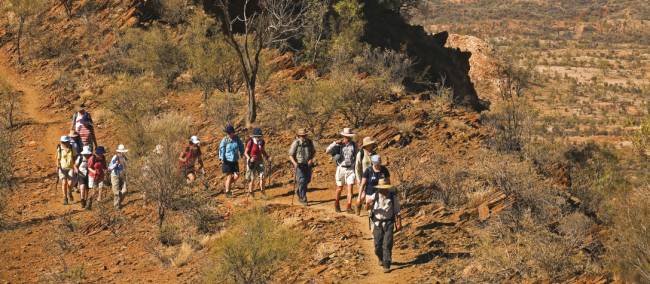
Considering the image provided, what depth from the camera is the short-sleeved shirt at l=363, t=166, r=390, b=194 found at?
9.83m

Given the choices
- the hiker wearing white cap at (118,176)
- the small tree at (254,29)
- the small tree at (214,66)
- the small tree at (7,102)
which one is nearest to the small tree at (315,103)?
the small tree at (254,29)

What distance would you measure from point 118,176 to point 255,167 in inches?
109

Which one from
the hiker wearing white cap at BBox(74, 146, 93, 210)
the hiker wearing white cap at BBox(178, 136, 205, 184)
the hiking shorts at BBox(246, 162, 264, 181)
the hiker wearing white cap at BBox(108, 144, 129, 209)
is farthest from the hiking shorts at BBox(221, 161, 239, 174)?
the hiker wearing white cap at BBox(74, 146, 93, 210)

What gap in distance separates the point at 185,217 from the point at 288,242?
4.32 metres

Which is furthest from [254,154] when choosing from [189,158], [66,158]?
[66,158]

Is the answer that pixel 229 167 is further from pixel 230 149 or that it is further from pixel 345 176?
pixel 345 176

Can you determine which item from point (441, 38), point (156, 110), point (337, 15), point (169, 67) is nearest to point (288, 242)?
point (156, 110)

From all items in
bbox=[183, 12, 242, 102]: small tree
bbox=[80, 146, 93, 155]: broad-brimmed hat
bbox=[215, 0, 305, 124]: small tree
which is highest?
bbox=[215, 0, 305, 124]: small tree

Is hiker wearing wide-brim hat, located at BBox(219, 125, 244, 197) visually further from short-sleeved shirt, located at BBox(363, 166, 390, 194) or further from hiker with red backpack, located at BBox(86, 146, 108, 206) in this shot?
short-sleeved shirt, located at BBox(363, 166, 390, 194)

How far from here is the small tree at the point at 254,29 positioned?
19.0 meters

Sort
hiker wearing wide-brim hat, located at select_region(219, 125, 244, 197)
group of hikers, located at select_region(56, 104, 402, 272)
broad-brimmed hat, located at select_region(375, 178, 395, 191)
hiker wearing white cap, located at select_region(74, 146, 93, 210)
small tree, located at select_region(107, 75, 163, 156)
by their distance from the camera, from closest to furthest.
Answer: broad-brimmed hat, located at select_region(375, 178, 395, 191) → group of hikers, located at select_region(56, 104, 402, 272) → hiker wearing wide-brim hat, located at select_region(219, 125, 244, 197) → hiker wearing white cap, located at select_region(74, 146, 93, 210) → small tree, located at select_region(107, 75, 163, 156)

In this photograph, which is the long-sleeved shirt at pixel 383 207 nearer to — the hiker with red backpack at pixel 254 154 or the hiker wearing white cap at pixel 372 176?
the hiker wearing white cap at pixel 372 176

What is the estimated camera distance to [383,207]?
899cm

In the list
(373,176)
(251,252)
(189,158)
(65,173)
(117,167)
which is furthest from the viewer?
(65,173)
